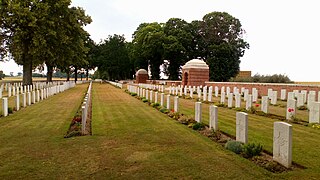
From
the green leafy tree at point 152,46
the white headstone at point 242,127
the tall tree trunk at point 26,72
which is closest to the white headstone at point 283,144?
the white headstone at point 242,127

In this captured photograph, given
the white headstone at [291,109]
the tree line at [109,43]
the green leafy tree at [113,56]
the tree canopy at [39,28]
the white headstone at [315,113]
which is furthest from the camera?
the green leafy tree at [113,56]

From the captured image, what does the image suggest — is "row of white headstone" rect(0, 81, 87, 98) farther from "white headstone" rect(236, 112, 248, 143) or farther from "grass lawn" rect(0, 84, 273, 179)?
"white headstone" rect(236, 112, 248, 143)

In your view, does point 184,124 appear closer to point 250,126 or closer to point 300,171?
point 250,126

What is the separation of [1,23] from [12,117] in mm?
21129

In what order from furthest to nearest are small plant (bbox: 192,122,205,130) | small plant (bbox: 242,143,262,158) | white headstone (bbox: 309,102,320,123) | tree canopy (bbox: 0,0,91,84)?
tree canopy (bbox: 0,0,91,84) < white headstone (bbox: 309,102,320,123) < small plant (bbox: 192,122,205,130) < small plant (bbox: 242,143,262,158)

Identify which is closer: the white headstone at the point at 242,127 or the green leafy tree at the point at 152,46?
the white headstone at the point at 242,127

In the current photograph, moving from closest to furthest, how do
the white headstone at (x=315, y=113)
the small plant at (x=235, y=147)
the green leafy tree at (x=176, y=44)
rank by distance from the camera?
the small plant at (x=235, y=147) < the white headstone at (x=315, y=113) < the green leafy tree at (x=176, y=44)

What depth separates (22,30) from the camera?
1167 inches

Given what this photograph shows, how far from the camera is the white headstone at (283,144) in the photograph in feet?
17.7

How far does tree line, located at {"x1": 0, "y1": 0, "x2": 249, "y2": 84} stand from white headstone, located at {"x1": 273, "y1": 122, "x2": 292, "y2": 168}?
90.0 feet

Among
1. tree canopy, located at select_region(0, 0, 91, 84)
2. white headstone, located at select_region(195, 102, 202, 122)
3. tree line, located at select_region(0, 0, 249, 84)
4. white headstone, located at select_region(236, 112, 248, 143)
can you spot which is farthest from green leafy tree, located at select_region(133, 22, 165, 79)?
white headstone, located at select_region(236, 112, 248, 143)

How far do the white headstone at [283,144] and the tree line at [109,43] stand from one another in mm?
27446

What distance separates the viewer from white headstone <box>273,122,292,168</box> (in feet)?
17.7

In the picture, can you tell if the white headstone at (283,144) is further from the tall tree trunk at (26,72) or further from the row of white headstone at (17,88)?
the tall tree trunk at (26,72)
